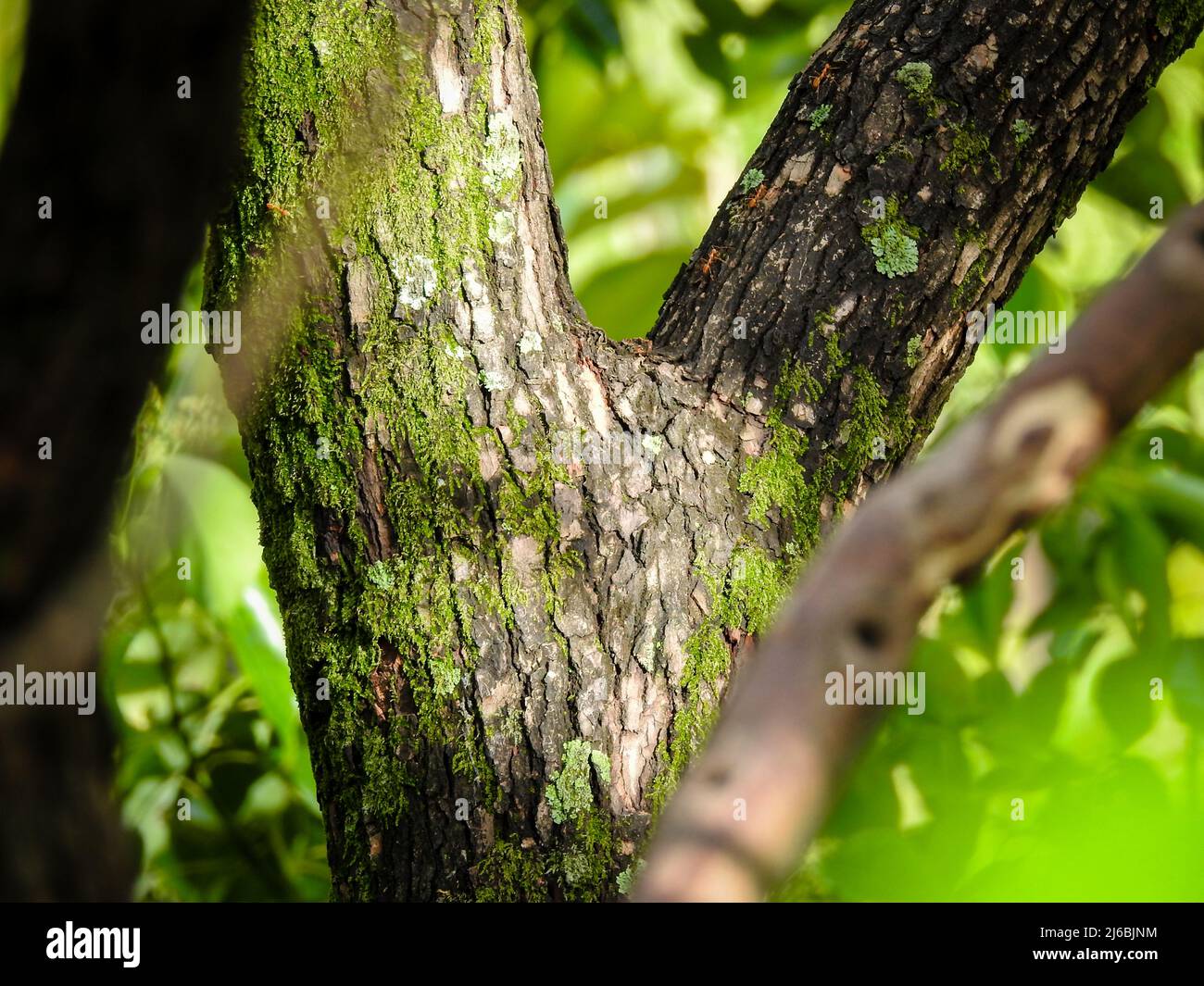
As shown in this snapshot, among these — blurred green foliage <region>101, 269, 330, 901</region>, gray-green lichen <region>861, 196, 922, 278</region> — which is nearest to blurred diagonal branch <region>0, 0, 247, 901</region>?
gray-green lichen <region>861, 196, 922, 278</region>

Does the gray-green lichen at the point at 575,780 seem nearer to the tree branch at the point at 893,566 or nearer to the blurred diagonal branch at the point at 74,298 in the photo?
the blurred diagonal branch at the point at 74,298

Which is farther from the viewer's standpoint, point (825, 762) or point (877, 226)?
point (877, 226)

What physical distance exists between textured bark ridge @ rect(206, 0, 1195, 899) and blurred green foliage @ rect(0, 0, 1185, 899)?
0.93 ft

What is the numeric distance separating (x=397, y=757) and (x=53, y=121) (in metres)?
→ 0.69

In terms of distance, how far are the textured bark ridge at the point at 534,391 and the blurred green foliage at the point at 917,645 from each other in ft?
0.93

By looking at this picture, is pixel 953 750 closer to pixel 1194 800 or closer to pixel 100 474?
pixel 1194 800

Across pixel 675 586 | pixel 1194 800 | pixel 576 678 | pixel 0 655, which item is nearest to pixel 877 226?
pixel 675 586

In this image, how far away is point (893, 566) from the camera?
39 cm

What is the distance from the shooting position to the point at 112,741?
835 mm

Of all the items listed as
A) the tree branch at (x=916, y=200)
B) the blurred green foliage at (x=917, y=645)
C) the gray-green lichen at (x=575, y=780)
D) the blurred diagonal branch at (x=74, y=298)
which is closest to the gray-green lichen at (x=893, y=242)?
the tree branch at (x=916, y=200)

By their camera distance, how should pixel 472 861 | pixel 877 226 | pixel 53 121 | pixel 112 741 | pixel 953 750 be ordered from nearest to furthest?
pixel 53 121 → pixel 112 741 → pixel 472 861 → pixel 877 226 → pixel 953 750

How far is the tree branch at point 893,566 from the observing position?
1.19 ft

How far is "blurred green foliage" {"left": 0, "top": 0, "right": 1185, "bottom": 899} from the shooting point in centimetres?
159

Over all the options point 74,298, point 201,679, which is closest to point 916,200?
point 74,298
